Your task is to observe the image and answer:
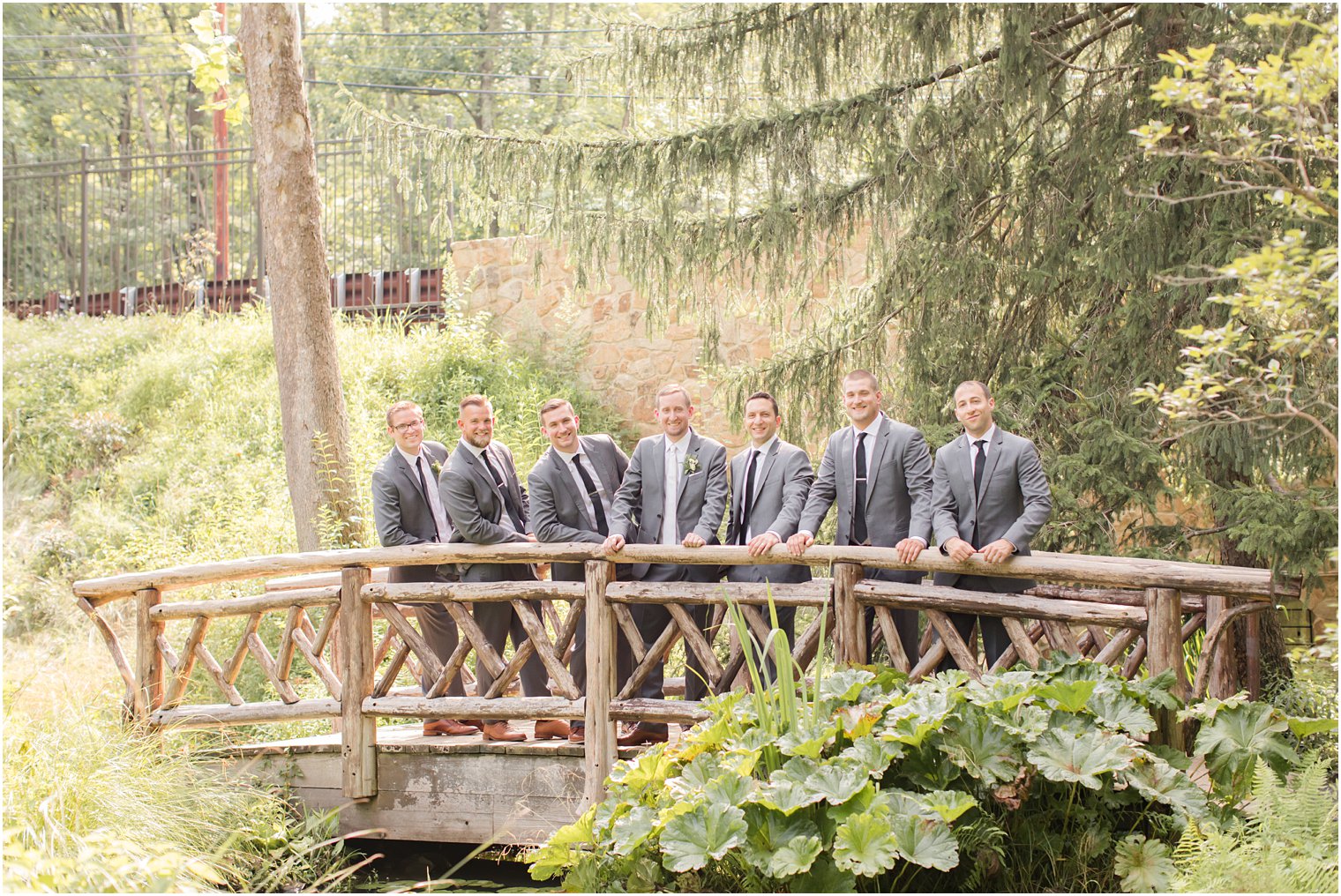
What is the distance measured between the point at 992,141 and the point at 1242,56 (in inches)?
52.2

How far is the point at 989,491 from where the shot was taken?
5.56 m

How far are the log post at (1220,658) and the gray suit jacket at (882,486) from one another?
1240mm

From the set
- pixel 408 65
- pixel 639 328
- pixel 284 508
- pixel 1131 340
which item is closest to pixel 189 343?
pixel 284 508

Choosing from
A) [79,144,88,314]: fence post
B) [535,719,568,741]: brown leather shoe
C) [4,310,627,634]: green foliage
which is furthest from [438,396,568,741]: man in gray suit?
[79,144,88,314]: fence post

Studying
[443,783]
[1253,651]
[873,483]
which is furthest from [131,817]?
[1253,651]

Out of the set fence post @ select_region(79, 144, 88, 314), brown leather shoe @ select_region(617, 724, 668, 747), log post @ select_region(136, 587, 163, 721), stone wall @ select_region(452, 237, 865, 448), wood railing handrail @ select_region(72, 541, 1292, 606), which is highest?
fence post @ select_region(79, 144, 88, 314)

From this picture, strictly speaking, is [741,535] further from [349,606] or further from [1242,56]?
[1242,56]

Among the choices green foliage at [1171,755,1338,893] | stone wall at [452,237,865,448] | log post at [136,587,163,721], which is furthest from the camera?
stone wall at [452,237,865,448]

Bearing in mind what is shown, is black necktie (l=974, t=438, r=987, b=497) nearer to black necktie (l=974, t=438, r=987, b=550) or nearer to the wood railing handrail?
black necktie (l=974, t=438, r=987, b=550)

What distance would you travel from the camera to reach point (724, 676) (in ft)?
18.9

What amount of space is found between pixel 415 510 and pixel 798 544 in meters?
2.34

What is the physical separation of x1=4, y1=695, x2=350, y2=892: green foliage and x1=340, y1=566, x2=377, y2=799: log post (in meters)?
0.26

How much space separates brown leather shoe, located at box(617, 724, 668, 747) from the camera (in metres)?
6.17

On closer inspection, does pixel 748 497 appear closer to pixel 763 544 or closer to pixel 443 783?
pixel 763 544
